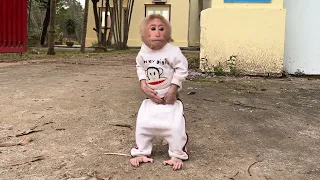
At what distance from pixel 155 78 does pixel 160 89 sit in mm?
75

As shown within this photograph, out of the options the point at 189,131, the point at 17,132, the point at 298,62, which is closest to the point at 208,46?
the point at 298,62

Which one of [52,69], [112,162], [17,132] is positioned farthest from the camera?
[52,69]

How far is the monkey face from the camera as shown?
2.37 meters

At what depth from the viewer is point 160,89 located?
2428 millimetres

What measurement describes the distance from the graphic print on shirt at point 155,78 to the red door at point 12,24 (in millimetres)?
5422

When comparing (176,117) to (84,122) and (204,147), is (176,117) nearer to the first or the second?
(204,147)

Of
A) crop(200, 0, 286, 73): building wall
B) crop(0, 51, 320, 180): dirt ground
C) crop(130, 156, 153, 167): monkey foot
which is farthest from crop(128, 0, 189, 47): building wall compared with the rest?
crop(130, 156, 153, 167): monkey foot

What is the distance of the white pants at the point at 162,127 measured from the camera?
2.37m

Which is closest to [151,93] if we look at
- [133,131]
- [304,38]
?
[133,131]

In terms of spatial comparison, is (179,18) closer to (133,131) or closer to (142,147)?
(133,131)

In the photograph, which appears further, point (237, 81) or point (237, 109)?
point (237, 81)

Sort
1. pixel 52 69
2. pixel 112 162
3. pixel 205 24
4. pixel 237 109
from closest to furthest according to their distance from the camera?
pixel 112 162 < pixel 237 109 < pixel 205 24 < pixel 52 69

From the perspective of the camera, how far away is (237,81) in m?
5.36

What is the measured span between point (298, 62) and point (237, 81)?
1.44 meters
